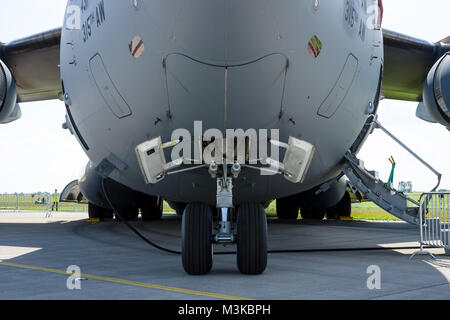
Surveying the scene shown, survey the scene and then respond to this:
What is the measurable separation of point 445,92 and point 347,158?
1.90 m

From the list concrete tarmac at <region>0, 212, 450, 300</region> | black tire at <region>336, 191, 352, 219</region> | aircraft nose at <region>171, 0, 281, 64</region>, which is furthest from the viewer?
black tire at <region>336, 191, 352, 219</region>

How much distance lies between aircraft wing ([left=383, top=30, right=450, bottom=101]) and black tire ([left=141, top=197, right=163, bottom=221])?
652 centimetres

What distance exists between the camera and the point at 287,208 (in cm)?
1596

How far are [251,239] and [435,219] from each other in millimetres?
3584

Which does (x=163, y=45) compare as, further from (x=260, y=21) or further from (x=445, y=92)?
(x=445, y=92)

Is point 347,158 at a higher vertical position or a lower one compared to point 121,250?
higher

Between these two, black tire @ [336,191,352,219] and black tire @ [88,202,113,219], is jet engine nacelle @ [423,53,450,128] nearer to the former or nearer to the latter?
black tire @ [336,191,352,219]

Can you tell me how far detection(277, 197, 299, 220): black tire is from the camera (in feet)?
51.4

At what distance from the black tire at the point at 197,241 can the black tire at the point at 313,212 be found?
1039cm

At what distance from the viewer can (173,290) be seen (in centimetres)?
435

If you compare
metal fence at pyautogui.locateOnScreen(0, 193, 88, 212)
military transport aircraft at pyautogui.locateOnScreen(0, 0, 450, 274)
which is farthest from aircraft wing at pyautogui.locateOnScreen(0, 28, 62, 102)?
metal fence at pyautogui.locateOnScreen(0, 193, 88, 212)

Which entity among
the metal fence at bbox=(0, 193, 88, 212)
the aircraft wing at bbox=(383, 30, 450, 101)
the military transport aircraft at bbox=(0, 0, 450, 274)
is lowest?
the metal fence at bbox=(0, 193, 88, 212)

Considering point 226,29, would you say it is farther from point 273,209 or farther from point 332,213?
point 273,209
